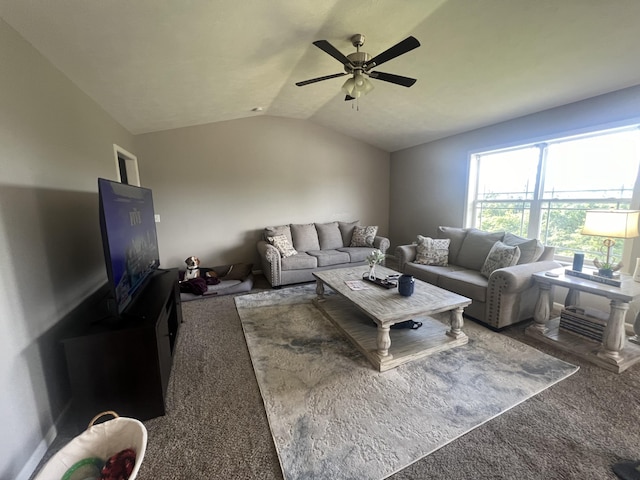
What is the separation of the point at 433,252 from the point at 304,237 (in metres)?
2.15

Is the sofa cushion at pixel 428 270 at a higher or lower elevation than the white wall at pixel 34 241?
lower

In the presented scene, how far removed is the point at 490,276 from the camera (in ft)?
8.96

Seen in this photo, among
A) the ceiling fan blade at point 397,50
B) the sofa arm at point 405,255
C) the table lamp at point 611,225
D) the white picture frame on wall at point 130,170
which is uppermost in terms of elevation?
the ceiling fan blade at point 397,50

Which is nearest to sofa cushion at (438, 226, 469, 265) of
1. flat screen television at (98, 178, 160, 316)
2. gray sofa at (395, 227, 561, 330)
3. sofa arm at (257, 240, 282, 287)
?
gray sofa at (395, 227, 561, 330)

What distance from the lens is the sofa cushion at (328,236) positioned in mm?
4965

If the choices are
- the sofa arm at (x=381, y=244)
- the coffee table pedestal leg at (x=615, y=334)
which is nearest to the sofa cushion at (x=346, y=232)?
the sofa arm at (x=381, y=244)

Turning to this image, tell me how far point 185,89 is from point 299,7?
1.52 meters

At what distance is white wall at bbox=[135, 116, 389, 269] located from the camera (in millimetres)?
4328

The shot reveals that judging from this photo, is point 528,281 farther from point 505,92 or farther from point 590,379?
point 505,92

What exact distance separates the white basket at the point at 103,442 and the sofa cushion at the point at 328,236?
386cm

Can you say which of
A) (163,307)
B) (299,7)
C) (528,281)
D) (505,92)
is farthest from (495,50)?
(163,307)

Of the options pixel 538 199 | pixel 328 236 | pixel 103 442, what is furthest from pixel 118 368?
pixel 538 199

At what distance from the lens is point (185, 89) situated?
9.14ft

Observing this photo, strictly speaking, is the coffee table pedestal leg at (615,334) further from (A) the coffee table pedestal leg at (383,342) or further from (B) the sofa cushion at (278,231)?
(B) the sofa cushion at (278,231)
